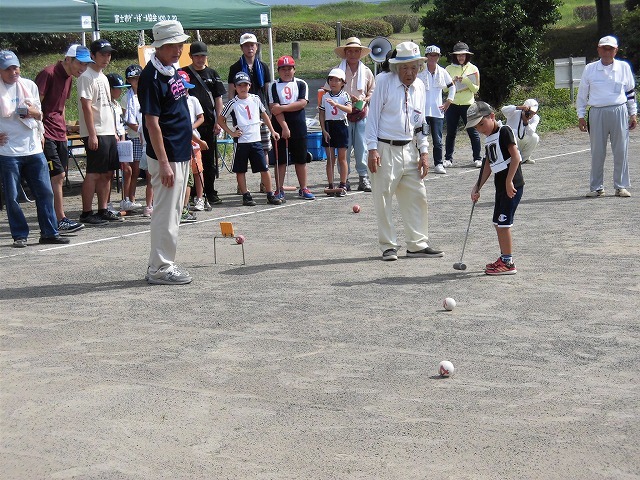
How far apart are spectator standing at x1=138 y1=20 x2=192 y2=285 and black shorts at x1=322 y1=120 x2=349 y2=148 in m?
5.44

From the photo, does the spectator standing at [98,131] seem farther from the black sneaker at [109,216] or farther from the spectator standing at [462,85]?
the spectator standing at [462,85]

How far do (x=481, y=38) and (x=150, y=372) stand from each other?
21.1 m

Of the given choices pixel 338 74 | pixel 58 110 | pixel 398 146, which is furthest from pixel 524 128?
pixel 58 110

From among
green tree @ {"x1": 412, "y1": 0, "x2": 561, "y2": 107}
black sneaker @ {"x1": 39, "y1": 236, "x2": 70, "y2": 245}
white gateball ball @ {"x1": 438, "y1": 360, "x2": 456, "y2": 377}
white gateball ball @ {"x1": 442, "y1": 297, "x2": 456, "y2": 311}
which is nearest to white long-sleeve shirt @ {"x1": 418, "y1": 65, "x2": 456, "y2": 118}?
black sneaker @ {"x1": 39, "y1": 236, "x2": 70, "y2": 245}

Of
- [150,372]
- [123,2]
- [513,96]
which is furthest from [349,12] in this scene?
[150,372]

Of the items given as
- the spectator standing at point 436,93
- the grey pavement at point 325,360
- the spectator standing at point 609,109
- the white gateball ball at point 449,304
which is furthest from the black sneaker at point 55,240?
the spectator standing at point 436,93

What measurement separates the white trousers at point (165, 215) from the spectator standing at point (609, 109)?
6532mm

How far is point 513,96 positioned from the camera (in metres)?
28.7

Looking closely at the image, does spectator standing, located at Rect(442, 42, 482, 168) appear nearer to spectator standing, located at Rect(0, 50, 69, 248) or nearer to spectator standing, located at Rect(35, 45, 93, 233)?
spectator standing, located at Rect(35, 45, 93, 233)

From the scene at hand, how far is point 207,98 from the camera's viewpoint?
1411 cm

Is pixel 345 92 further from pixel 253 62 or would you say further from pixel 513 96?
pixel 513 96

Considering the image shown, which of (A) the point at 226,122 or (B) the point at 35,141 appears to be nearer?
(B) the point at 35,141

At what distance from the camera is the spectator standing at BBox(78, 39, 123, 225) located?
1256 cm

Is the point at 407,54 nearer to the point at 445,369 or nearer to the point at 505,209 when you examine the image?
the point at 505,209
